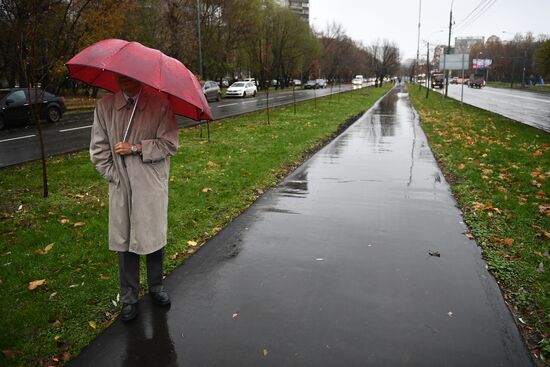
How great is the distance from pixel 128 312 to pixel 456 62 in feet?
92.0

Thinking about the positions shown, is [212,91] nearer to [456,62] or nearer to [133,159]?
[456,62]

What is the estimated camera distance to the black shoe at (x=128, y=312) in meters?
3.32

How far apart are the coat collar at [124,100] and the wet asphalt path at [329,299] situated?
164 centimetres

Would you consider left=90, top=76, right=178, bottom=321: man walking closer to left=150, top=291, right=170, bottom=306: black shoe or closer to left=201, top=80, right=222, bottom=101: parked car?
left=150, top=291, right=170, bottom=306: black shoe

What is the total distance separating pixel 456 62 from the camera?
26.9 metres

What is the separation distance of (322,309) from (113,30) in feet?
93.1

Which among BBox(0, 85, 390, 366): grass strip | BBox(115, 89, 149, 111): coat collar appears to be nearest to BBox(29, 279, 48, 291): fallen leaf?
BBox(0, 85, 390, 366): grass strip

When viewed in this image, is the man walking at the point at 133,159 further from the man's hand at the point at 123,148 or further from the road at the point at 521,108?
the road at the point at 521,108

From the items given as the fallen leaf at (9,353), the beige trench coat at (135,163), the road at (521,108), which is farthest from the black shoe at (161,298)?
the road at (521,108)

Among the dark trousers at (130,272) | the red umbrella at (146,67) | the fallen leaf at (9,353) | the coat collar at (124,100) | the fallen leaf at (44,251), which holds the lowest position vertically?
the fallen leaf at (9,353)

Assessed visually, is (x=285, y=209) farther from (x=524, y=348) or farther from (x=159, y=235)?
(x=524, y=348)

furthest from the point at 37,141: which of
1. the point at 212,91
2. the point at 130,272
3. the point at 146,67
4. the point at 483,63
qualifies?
the point at 483,63

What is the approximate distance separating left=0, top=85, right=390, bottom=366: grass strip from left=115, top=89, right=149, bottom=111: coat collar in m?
1.64

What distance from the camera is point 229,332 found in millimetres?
3182
